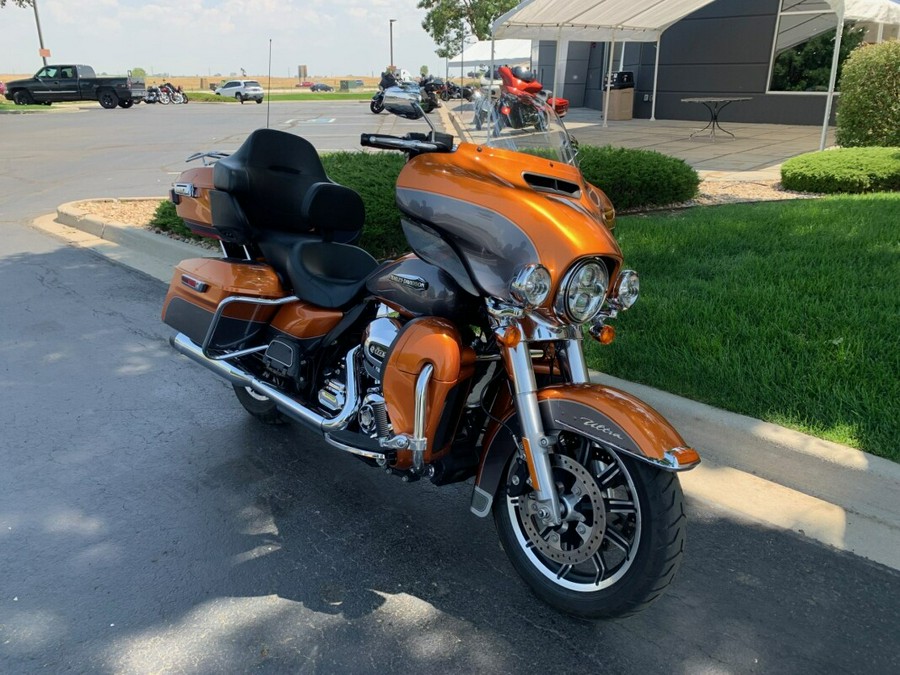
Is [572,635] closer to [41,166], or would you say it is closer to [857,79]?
[857,79]

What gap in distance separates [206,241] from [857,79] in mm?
9789

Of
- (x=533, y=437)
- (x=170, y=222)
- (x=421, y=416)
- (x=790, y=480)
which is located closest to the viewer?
(x=533, y=437)

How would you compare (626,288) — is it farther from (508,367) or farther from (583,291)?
(508,367)

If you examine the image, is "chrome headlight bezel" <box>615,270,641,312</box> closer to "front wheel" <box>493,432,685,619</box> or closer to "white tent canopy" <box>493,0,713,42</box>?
"front wheel" <box>493,432,685,619</box>

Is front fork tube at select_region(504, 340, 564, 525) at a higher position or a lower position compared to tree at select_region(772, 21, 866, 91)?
lower

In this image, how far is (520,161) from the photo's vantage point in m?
2.55

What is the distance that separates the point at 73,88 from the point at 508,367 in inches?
1622

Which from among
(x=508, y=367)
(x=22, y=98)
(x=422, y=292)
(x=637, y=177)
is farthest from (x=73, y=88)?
(x=508, y=367)

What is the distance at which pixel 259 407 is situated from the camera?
13.1 feet

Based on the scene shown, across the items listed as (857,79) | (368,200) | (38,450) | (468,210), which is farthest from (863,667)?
(857,79)

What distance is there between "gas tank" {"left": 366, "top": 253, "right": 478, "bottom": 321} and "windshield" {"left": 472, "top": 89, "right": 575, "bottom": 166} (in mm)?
704

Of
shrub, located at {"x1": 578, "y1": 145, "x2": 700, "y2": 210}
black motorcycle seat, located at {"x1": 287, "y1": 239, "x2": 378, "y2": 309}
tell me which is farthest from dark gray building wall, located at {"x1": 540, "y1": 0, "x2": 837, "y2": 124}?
black motorcycle seat, located at {"x1": 287, "y1": 239, "x2": 378, "y2": 309}

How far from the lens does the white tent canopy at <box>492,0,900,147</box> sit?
14398 millimetres

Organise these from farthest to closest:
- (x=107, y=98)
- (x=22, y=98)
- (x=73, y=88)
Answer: (x=22, y=98)
(x=73, y=88)
(x=107, y=98)
